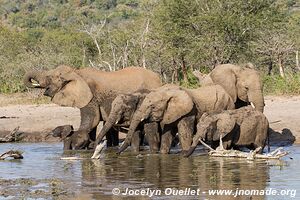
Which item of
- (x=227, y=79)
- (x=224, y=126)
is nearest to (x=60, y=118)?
(x=227, y=79)

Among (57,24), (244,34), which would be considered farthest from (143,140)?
(57,24)

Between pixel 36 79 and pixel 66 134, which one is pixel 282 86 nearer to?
pixel 66 134

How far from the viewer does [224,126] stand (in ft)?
53.5

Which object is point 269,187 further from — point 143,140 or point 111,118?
point 143,140

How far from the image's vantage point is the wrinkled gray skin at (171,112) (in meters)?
17.1

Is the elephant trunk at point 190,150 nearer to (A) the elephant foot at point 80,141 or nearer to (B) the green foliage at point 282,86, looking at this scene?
(A) the elephant foot at point 80,141

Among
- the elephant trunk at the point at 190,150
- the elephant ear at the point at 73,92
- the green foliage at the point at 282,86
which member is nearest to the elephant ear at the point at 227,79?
the elephant ear at the point at 73,92

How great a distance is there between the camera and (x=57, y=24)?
9438 centimetres

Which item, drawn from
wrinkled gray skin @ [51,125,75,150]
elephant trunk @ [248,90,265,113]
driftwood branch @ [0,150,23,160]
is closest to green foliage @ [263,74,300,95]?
elephant trunk @ [248,90,265,113]

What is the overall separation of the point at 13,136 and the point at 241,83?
6.33m

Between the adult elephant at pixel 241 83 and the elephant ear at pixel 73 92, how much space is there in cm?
310

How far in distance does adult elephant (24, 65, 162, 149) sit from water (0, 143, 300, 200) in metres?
1.38

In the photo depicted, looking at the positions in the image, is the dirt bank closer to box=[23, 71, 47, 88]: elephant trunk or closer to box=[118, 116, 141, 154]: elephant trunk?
box=[23, 71, 47, 88]: elephant trunk

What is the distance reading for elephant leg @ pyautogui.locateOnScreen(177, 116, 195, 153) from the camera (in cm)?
1706
